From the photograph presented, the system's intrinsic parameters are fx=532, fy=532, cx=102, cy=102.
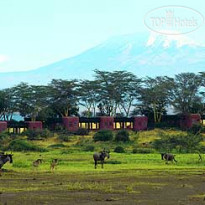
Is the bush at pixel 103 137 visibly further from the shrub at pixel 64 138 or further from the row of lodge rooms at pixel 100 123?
the row of lodge rooms at pixel 100 123

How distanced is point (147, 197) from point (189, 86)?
79.8 m

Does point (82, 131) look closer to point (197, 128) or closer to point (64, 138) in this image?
point (64, 138)

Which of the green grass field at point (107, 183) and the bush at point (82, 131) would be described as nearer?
the green grass field at point (107, 183)

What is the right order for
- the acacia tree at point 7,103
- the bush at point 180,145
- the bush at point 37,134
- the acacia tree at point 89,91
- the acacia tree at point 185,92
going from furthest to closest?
the acacia tree at point 89,91 < the acacia tree at point 185,92 < the acacia tree at point 7,103 < the bush at point 37,134 < the bush at point 180,145

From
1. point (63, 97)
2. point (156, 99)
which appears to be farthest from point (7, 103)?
point (156, 99)

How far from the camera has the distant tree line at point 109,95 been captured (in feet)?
320

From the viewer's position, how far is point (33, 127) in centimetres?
8694

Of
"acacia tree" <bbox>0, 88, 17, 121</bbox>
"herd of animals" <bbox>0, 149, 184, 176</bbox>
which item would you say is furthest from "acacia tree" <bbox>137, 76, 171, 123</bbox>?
"herd of animals" <bbox>0, 149, 184, 176</bbox>

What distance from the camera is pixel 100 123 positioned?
304 ft

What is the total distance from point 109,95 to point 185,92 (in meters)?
15.0

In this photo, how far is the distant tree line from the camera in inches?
3839

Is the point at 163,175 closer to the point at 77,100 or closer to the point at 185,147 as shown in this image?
the point at 185,147

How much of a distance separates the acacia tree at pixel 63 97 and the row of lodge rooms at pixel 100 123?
6.10 m

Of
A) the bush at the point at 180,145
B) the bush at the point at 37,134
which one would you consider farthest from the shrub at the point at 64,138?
the bush at the point at 180,145
